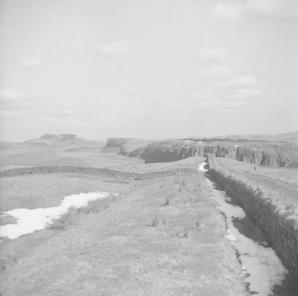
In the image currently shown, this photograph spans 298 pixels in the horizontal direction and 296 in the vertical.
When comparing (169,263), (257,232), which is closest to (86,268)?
(169,263)

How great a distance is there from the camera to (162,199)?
3606 cm

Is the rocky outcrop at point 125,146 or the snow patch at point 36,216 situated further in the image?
the rocky outcrop at point 125,146

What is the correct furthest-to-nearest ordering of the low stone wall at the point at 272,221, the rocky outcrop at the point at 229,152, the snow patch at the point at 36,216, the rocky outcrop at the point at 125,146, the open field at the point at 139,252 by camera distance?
the rocky outcrop at the point at 125,146 < the rocky outcrop at the point at 229,152 < the snow patch at the point at 36,216 < the low stone wall at the point at 272,221 < the open field at the point at 139,252

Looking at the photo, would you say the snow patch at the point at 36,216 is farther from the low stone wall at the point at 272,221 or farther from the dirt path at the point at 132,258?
the low stone wall at the point at 272,221

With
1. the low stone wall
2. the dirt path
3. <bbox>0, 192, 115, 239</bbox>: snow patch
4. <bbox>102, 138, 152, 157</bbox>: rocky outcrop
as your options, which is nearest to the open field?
the dirt path

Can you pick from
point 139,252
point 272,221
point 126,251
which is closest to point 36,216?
point 126,251

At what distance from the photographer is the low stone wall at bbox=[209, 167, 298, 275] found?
16969 millimetres

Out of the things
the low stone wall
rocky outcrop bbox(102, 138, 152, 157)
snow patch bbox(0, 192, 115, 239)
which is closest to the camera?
the low stone wall

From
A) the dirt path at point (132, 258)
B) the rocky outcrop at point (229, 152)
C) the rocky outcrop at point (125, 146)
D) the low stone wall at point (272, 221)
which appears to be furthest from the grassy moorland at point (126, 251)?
the rocky outcrop at point (125, 146)

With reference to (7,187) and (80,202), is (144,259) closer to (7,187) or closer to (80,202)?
(80,202)

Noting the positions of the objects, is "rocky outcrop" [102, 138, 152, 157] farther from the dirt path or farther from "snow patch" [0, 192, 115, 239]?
the dirt path

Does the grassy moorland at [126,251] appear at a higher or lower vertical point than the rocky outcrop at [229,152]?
lower

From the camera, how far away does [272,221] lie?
2091 centimetres

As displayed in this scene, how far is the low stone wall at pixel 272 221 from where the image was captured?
16969mm
